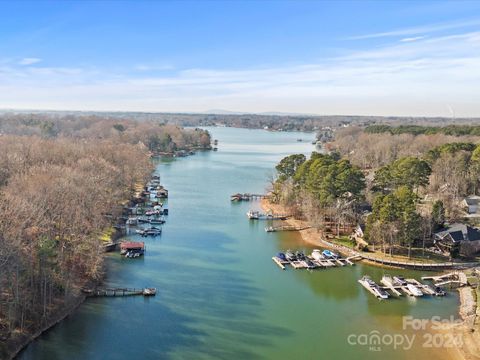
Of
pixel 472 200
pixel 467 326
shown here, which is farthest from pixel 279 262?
pixel 472 200

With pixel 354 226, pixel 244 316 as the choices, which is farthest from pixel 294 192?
pixel 244 316

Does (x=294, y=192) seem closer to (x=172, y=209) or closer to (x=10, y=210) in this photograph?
(x=172, y=209)

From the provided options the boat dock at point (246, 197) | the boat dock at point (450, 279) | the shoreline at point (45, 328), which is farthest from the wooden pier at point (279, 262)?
the boat dock at point (246, 197)

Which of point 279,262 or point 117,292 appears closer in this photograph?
point 117,292

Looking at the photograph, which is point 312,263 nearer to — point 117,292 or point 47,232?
point 117,292

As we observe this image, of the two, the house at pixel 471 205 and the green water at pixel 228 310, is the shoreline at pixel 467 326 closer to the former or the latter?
the green water at pixel 228 310
